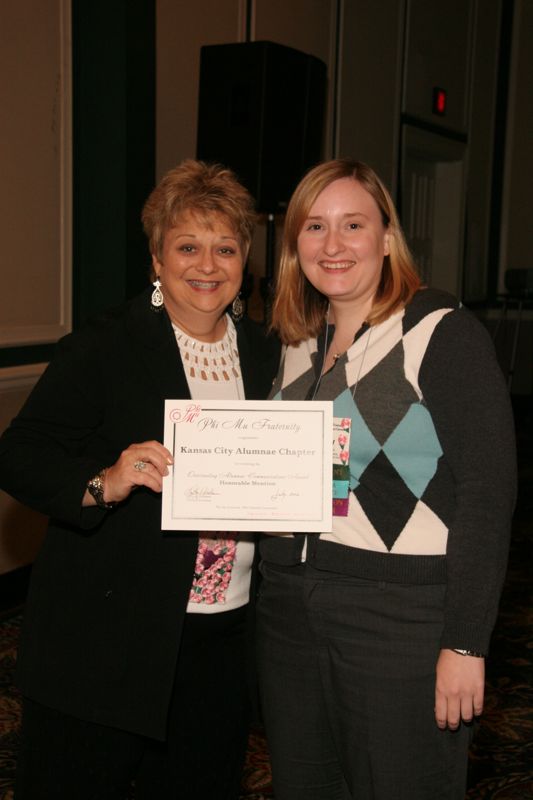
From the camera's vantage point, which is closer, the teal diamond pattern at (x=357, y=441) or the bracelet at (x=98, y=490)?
the teal diamond pattern at (x=357, y=441)

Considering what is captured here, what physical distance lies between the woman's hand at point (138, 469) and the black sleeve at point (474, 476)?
1.61 feet

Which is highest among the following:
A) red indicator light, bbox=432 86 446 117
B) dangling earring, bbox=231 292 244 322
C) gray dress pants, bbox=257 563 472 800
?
red indicator light, bbox=432 86 446 117

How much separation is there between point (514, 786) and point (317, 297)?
1625 millimetres

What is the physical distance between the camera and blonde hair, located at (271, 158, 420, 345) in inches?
66.4

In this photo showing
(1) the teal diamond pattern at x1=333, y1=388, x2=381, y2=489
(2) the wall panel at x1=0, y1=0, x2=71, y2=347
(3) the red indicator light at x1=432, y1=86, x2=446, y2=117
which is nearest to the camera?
(1) the teal diamond pattern at x1=333, y1=388, x2=381, y2=489

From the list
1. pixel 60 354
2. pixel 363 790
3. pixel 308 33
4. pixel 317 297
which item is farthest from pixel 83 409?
pixel 308 33

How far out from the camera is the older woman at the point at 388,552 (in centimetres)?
148

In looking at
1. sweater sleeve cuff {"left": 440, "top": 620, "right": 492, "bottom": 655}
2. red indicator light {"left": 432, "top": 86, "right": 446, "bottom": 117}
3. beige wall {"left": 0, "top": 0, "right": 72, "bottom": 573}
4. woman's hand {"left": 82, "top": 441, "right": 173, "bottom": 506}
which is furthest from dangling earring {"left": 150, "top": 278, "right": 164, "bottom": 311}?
red indicator light {"left": 432, "top": 86, "right": 446, "bottom": 117}

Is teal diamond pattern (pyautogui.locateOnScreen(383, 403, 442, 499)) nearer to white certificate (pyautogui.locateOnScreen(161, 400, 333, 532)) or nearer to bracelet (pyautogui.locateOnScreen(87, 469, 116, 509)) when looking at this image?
white certificate (pyautogui.locateOnScreen(161, 400, 333, 532))

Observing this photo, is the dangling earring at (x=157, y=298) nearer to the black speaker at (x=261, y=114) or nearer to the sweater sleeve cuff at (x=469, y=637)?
the sweater sleeve cuff at (x=469, y=637)

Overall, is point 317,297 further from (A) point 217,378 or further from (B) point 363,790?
(B) point 363,790

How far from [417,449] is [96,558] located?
67 centimetres
